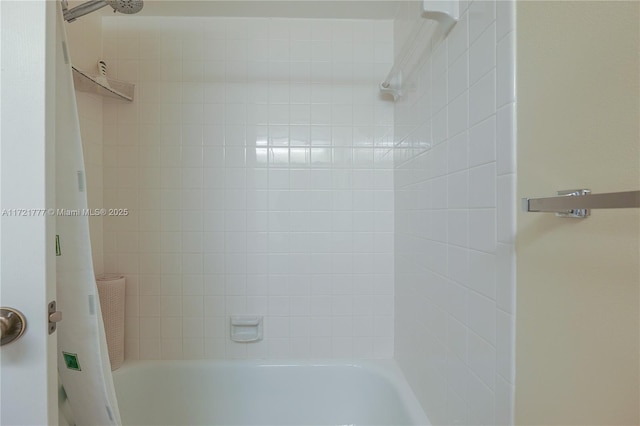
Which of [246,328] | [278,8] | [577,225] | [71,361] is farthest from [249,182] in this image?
[577,225]

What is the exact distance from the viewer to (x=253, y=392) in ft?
4.68

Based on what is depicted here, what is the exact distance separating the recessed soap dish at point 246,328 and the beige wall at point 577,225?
1095 millimetres

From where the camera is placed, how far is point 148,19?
145 cm

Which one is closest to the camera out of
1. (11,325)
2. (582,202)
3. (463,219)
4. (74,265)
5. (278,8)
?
(582,202)

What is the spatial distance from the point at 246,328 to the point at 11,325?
998 millimetres

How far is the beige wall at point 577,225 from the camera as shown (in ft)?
1.70

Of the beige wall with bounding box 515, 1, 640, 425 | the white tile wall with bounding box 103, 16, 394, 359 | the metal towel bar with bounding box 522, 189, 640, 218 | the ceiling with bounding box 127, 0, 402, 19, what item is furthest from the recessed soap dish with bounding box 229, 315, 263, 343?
the ceiling with bounding box 127, 0, 402, 19

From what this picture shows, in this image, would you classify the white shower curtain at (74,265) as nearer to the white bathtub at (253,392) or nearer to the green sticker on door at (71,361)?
the green sticker on door at (71,361)

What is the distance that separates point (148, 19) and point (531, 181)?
1714 millimetres

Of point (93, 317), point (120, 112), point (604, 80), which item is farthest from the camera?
point (120, 112)

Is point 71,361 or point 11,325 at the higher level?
point 11,325

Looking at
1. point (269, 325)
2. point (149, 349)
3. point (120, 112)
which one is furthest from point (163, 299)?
point (120, 112)

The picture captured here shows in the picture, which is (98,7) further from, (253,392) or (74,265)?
(253,392)

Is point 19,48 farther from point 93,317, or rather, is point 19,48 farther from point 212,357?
point 212,357
